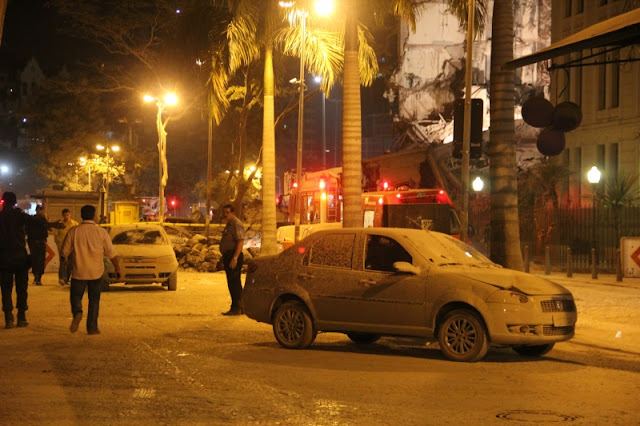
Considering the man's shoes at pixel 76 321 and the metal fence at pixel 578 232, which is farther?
the metal fence at pixel 578 232

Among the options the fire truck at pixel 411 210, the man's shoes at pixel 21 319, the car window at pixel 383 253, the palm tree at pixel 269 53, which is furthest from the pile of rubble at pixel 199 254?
the car window at pixel 383 253

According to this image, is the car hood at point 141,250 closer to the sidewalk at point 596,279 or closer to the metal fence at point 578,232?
the sidewalk at point 596,279

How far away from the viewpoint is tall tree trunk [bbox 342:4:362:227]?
57.1ft

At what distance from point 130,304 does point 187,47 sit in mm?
10401

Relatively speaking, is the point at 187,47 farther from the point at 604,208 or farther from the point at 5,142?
the point at 5,142

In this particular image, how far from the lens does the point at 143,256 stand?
21.0 m

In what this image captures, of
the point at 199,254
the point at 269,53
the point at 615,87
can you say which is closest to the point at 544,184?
the point at 615,87

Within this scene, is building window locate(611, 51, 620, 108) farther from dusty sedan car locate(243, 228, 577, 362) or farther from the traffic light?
dusty sedan car locate(243, 228, 577, 362)

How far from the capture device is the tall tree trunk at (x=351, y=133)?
57.1 ft

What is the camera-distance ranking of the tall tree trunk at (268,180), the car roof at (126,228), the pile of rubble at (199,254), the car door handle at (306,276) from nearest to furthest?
the car door handle at (306,276), the car roof at (126,228), the tall tree trunk at (268,180), the pile of rubble at (199,254)

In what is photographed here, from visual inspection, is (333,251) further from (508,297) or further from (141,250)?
(141,250)

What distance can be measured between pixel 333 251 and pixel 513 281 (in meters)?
2.42

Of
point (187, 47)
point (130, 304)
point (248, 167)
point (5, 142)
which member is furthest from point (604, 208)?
point (5, 142)

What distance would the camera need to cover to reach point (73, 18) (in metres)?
45.1
